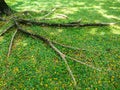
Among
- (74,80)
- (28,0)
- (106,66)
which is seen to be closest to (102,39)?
(106,66)

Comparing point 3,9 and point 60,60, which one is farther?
point 3,9

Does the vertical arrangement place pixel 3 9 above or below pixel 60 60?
above

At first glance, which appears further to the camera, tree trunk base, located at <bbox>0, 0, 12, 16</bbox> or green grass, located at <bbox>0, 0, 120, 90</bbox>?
tree trunk base, located at <bbox>0, 0, 12, 16</bbox>

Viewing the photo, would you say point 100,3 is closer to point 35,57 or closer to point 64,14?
point 64,14

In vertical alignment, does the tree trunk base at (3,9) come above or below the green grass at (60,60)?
above

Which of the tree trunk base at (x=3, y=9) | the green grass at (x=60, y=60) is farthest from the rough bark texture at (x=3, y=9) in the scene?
the green grass at (x=60, y=60)

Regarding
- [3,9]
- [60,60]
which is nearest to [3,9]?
[3,9]

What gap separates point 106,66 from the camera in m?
7.71

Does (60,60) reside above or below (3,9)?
below

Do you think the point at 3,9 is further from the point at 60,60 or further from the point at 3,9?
the point at 60,60

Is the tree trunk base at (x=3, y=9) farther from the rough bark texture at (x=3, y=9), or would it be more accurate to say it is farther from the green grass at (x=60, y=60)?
the green grass at (x=60, y=60)

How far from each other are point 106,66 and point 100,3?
9734 millimetres

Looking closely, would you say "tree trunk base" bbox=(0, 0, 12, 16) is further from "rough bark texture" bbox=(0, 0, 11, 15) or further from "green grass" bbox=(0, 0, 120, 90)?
"green grass" bbox=(0, 0, 120, 90)

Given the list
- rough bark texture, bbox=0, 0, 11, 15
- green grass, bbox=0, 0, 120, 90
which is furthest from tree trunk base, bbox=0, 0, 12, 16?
green grass, bbox=0, 0, 120, 90
